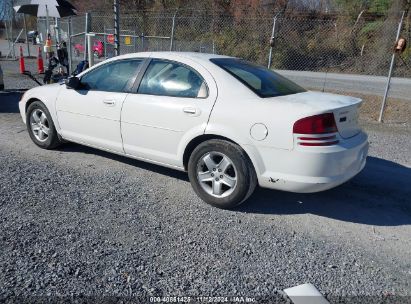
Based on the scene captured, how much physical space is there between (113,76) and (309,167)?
269 centimetres

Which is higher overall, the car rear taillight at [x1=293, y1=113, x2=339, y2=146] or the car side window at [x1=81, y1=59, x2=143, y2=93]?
the car side window at [x1=81, y1=59, x2=143, y2=93]

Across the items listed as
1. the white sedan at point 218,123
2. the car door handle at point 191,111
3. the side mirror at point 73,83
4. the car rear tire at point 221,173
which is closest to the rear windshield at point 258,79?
the white sedan at point 218,123

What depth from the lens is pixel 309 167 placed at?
3.41 metres

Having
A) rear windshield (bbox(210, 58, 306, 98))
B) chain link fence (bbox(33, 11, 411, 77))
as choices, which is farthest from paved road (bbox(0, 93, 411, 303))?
chain link fence (bbox(33, 11, 411, 77))

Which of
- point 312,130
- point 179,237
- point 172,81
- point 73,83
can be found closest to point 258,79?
point 172,81

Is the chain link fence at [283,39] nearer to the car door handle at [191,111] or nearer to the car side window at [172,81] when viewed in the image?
the car side window at [172,81]

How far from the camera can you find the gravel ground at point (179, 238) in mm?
2672

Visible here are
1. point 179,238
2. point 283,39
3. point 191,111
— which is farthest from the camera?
point 283,39

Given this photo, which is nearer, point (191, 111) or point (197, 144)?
point (191, 111)

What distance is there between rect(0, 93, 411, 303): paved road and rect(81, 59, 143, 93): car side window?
1.05 m

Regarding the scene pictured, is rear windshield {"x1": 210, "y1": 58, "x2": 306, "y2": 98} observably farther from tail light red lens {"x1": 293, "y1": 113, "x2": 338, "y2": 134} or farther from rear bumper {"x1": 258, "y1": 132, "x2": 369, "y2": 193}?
rear bumper {"x1": 258, "y1": 132, "x2": 369, "y2": 193}

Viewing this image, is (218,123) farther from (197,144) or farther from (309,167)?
(309,167)

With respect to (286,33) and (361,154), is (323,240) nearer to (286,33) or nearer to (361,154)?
(361,154)

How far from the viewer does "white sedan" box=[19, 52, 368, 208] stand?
3.46m
